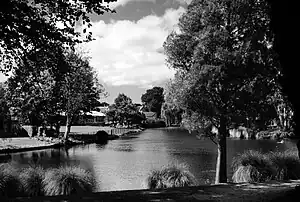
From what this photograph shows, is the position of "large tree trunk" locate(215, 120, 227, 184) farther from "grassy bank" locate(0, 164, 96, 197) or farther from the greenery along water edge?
"grassy bank" locate(0, 164, 96, 197)

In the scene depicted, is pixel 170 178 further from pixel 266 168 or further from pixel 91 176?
pixel 266 168

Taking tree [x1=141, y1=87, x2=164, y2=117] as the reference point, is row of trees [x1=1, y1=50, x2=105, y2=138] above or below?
below

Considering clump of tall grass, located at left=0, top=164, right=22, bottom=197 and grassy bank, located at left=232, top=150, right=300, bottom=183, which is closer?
clump of tall grass, located at left=0, top=164, right=22, bottom=197

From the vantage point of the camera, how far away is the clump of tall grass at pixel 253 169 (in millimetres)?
12836

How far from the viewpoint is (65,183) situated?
36.2 feet

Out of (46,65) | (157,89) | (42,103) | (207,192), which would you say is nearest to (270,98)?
(207,192)

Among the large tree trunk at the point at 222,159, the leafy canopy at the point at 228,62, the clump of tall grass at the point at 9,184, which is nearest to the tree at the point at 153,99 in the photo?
the large tree trunk at the point at 222,159

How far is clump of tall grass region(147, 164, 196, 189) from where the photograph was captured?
39.3 ft

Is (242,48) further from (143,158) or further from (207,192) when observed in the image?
(143,158)

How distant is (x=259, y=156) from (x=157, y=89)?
107874 millimetres

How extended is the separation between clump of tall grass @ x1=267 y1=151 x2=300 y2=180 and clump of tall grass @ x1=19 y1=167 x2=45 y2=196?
9140mm

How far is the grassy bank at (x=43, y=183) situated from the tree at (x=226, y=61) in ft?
15.7

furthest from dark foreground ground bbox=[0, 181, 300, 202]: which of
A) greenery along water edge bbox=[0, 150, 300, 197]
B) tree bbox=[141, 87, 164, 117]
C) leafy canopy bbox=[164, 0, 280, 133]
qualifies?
tree bbox=[141, 87, 164, 117]

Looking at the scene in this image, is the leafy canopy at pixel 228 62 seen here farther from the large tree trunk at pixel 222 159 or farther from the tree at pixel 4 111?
the tree at pixel 4 111
